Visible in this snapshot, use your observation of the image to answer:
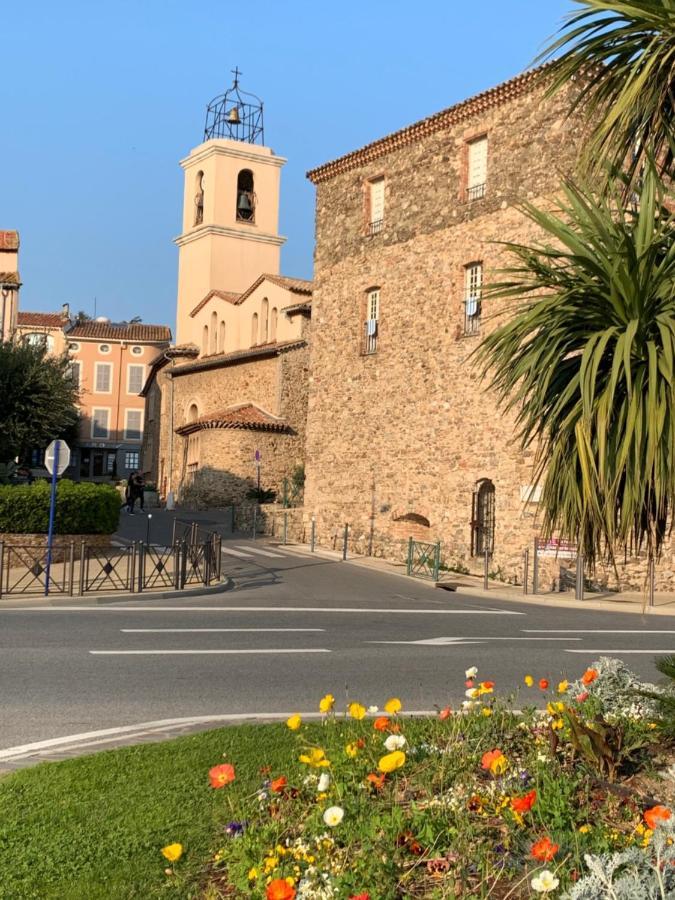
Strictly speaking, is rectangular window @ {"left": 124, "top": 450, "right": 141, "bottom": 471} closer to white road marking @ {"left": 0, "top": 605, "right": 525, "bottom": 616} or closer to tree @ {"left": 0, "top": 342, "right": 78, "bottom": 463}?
tree @ {"left": 0, "top": 342, "right": 78, "bottom": 463}

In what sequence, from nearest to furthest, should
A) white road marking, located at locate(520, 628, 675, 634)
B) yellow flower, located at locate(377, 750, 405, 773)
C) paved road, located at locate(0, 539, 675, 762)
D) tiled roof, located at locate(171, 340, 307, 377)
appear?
yellow flower, located at locate(377, 750, 405, 773) → paved road, located at locate(0, 539, 675, 762) → white road marking, located at locate(520, 628, 675, 634) → tiled roof, located at locate(171, 340, 307, 377)

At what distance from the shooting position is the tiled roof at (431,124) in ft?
81.3

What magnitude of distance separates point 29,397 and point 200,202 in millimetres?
24496

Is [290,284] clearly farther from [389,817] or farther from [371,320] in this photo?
[389,817]

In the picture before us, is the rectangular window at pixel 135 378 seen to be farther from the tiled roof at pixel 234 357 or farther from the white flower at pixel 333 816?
the white flower at pixel 333 816

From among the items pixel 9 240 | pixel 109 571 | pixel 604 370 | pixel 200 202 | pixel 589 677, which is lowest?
pixel 109 571

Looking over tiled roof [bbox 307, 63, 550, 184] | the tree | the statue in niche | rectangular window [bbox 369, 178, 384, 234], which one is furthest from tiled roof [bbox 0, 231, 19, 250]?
rectangular window [bbox 369, 178, 384, 234]

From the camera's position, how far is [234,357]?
46094 millimetres

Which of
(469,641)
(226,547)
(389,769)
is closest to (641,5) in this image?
(389,769)

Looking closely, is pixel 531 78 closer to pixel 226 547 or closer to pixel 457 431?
pixel 457 431

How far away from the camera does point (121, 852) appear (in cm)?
476

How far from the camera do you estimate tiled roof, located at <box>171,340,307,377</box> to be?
1704 inches

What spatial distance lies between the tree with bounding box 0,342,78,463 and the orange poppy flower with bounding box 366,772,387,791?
91.0 ft

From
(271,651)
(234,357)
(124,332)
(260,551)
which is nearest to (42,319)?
(124,332)
